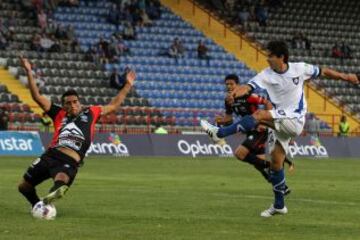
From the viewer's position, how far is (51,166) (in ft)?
44.4

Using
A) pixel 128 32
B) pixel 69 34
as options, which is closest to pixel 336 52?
pixel 128 32

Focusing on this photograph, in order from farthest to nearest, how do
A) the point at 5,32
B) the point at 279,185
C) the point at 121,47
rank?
1. the point at 121,47
2. the point at 5,32
3. the point at 279,185

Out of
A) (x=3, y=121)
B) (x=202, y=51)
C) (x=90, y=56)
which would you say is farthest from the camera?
(x=202, y=51)

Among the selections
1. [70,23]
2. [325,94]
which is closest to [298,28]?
[325,94]

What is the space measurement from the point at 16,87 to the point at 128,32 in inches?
341

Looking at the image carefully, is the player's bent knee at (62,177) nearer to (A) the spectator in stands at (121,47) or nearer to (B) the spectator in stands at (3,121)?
(B) the spectator in stands at (3,121)

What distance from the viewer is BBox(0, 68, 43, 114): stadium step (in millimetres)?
41594

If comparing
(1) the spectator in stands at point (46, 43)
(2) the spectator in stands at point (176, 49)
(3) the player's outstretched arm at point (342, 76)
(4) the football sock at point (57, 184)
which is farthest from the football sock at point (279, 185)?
(2) the spectator in stands at point (176, 49)

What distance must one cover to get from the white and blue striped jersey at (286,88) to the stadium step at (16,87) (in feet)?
91.5

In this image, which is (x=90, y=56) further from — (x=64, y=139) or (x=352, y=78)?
(x=352, y=78)

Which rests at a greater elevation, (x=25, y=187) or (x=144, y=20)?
(x=25, y=187)

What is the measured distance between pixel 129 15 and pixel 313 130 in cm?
1163

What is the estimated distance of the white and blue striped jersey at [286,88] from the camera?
13.9m

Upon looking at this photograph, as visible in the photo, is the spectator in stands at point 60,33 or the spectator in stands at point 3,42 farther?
the spectator in stands at point 60,33
